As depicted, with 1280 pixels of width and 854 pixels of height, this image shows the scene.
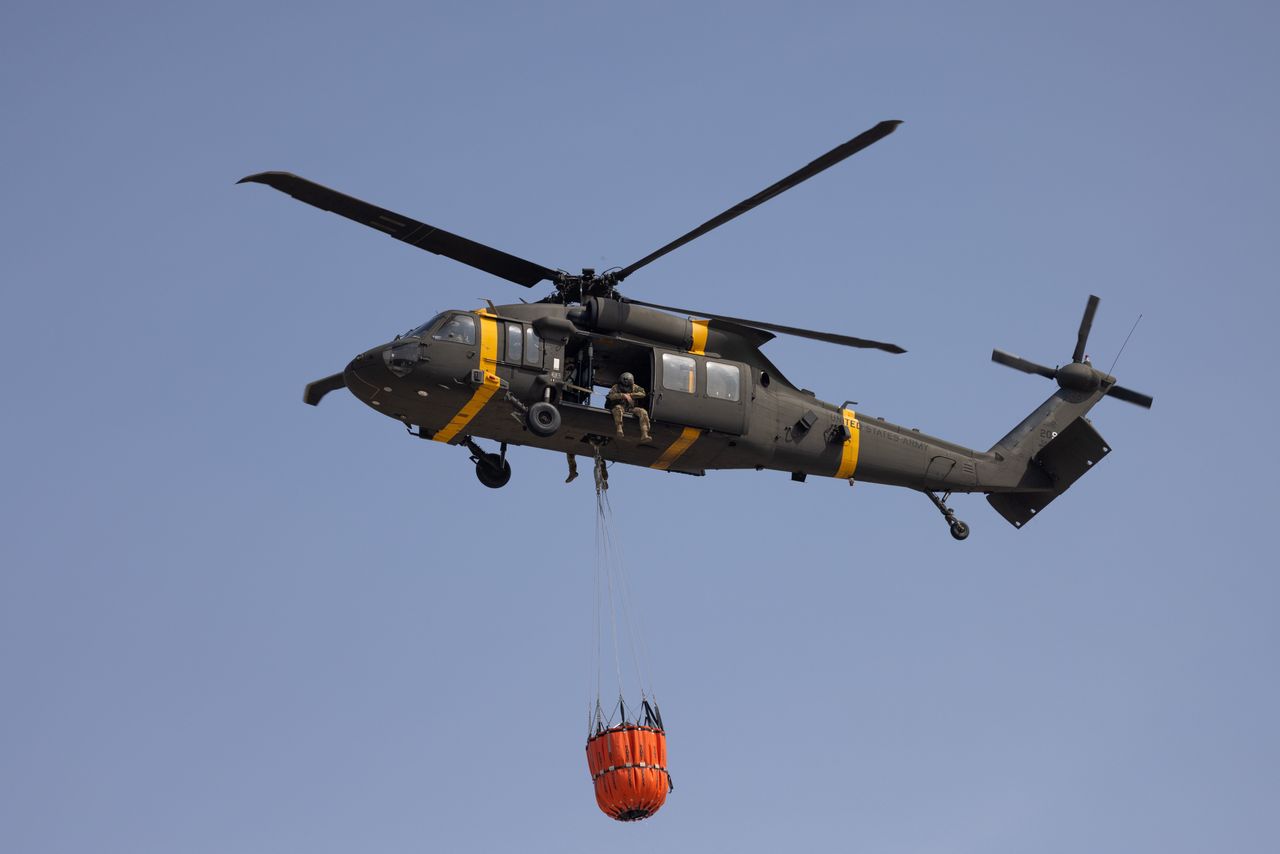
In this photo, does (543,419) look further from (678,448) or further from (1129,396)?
(1129,396)

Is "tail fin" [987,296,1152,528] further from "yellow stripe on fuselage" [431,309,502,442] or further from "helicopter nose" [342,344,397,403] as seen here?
"helicopter nose" [342,344,397,403]

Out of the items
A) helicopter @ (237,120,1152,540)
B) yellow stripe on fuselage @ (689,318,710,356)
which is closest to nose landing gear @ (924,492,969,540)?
helicopter @ (237,120,1152,540)

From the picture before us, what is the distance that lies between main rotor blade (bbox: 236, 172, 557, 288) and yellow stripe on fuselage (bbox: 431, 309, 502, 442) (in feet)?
3.99

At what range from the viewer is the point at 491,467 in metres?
28.4

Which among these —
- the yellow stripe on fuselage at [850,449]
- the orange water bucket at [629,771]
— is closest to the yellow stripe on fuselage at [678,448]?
the yellow stripe on fuselage at [850,449]

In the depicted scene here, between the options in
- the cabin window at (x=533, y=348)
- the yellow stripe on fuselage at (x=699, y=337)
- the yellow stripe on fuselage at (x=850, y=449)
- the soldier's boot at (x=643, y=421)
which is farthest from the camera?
the yellow stripe on fuselage at (x=850, y=449)

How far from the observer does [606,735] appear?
25.8 meters

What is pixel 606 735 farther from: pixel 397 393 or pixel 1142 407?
pixel 1142 407

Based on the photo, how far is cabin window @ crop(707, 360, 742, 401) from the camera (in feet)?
91.7

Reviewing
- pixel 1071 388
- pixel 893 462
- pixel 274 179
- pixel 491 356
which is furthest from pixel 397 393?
pixel 1071 388

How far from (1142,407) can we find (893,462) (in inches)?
254

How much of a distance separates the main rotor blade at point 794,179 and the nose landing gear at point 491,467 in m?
4.11

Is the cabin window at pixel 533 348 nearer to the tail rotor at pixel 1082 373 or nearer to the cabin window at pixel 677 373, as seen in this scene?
the cabin window at pixel 677 373

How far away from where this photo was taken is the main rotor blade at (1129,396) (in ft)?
111
